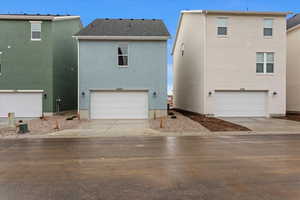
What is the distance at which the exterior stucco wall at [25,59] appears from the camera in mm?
18016

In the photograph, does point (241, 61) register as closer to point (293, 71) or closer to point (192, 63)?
point (192, 63)

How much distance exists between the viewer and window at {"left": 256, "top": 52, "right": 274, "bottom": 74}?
58.2ft

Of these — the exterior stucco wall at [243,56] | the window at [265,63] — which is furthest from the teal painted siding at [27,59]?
the window at [265,63]

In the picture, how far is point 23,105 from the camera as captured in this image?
18203 mm

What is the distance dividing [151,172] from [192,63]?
668 inches

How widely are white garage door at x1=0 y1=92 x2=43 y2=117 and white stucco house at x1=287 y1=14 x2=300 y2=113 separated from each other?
23305mm

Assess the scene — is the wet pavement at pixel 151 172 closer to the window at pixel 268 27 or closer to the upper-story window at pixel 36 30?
the window at pixel 268 27

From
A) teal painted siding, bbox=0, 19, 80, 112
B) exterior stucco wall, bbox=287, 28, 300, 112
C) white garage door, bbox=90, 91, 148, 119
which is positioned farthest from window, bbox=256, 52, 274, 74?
teal painted siding, bbox=0, 19, 80, 112

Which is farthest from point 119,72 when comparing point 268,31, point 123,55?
point 268,31

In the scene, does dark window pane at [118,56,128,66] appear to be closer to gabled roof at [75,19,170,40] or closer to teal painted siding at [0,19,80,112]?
gabled roof at [75,19,170,40]

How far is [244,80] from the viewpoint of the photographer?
17.7 m

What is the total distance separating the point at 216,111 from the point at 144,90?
248 inches

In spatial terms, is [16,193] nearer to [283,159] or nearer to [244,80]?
[283,159]

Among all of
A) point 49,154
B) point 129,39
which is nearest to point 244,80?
point 129,39
